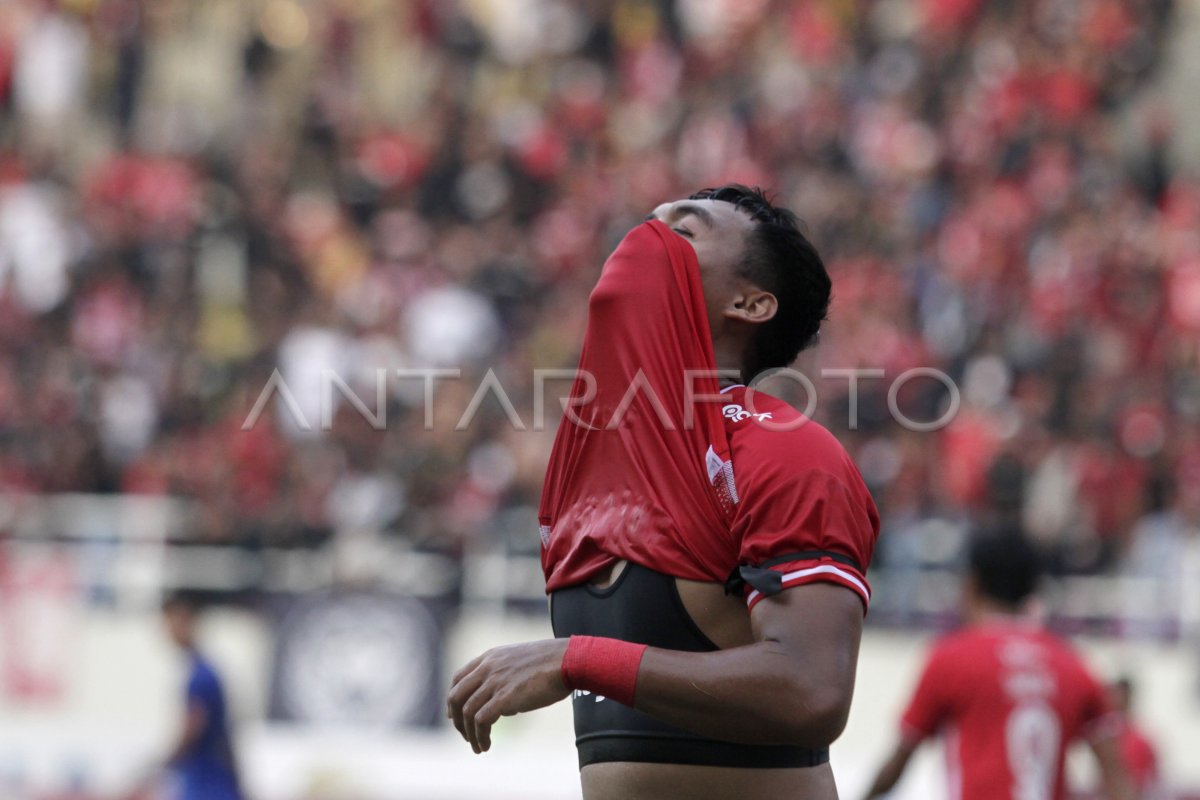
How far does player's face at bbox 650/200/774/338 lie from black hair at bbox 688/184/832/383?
0.06ft

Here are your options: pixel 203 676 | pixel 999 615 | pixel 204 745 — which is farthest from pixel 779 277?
pixel 204 745

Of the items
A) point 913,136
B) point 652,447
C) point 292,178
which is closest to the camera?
point 652,447

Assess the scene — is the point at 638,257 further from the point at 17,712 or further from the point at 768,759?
the point at 17,712

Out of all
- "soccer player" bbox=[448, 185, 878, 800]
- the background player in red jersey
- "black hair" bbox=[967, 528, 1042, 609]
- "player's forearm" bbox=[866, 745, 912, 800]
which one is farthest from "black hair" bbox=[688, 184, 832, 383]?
the background player in red jersey

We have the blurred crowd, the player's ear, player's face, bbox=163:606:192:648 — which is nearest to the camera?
the player's ear

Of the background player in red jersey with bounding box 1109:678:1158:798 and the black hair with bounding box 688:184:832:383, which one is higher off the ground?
the black hair with bounding box 688:184:832:383

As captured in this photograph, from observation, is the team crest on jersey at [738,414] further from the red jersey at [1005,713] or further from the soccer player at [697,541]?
the red jersey at [1005,713]

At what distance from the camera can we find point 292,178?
58.5 ft

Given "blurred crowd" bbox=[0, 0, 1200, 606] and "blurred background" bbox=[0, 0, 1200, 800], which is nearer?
"blurred background" bbox=[0, 0, 1200, 800]

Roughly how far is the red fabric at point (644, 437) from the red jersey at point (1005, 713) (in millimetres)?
2863

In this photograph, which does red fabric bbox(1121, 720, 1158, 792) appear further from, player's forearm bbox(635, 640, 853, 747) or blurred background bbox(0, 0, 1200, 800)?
player's forearm bbox(635, 640, 853, 747)

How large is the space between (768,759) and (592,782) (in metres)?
0.31

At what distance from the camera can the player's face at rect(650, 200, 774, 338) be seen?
127 inches

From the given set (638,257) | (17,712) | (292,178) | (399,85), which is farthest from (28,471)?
(638,257)
